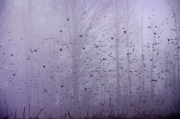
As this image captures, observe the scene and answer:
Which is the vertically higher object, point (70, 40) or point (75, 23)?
point (75, 23)

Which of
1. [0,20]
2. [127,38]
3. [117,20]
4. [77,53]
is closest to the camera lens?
[77,53]

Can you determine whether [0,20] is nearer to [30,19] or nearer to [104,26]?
[30,19]

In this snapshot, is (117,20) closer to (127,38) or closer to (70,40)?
(127,38)

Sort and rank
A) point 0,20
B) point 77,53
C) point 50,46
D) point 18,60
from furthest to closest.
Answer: point 18,60 → point 50,46 → point 0,20 → point 77,53

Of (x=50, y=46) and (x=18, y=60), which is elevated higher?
(x=50, y=46)

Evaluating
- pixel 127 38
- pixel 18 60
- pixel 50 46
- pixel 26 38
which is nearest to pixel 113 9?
pixel 127 38

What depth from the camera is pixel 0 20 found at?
28.2ft

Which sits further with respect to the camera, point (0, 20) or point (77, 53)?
point (0, 20)

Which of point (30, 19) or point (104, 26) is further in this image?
point (30, 19)

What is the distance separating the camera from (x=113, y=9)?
8.91 m

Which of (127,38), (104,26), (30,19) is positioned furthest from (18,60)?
(127,38)

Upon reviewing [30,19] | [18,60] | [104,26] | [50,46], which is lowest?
[18,60]

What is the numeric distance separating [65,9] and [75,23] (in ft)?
3.43

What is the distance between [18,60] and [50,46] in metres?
4.14
